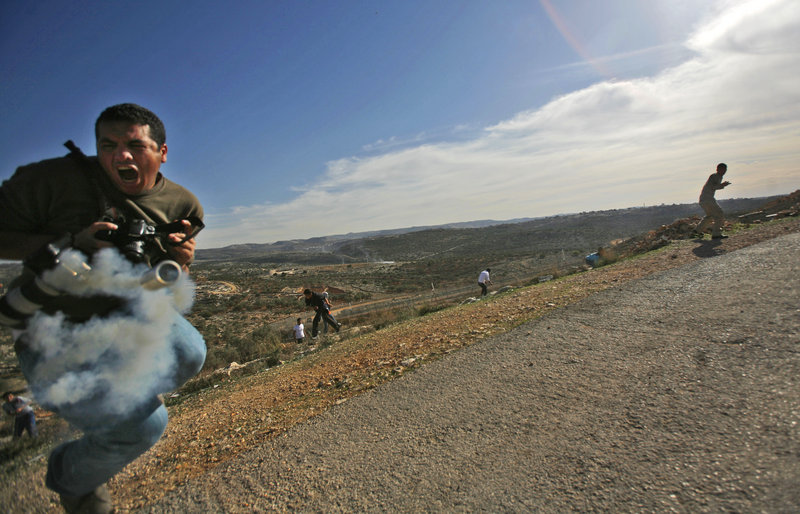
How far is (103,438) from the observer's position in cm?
187

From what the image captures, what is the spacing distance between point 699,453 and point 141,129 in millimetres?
3291

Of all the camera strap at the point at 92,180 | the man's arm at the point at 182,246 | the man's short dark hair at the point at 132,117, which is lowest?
the man's arm at the point at 182,246

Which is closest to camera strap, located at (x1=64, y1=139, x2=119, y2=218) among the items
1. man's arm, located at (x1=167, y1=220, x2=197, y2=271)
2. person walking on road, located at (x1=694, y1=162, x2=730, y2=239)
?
man's arm, located at (x1=167, y1=220, x2=197, y2=271)

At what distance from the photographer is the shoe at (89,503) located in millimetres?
1943

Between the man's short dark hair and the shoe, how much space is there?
1.86 metres

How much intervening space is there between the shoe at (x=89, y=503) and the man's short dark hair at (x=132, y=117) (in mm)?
1863

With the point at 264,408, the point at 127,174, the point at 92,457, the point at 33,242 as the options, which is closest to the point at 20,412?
the point at 92,457

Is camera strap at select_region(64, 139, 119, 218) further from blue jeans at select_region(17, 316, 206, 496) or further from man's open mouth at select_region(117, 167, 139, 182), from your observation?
blue jeans at select_region(17, 316, 206, 496)

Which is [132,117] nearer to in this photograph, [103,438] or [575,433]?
[103,438]

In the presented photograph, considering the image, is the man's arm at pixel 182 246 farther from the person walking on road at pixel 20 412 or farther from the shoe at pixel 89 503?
the shoe at pixel 89 503

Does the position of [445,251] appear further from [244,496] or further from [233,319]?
[244,496]

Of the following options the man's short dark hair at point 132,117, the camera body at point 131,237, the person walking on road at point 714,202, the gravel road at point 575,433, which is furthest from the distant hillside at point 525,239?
the camera body at point 131,237

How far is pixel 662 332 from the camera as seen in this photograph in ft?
12.1

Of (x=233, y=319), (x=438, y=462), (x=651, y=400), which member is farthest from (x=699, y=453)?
(x=233, y=319)
